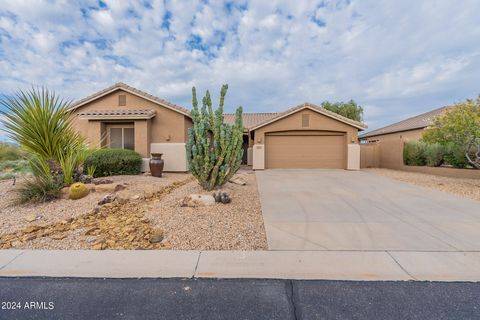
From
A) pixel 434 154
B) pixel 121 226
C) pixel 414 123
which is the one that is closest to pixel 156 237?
pixel 121 226

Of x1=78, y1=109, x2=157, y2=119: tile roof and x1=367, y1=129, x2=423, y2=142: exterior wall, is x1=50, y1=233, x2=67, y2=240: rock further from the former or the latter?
x1=367, y1=129, x2=423, y2=142: exterior wall

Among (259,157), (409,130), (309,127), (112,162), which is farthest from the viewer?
(409,130)

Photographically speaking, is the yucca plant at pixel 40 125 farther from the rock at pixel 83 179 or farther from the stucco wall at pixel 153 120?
the stucco wall at pixel 153 120

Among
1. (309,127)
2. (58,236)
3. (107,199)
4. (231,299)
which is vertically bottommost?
(231,299)

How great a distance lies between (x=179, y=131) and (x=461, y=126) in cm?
1296

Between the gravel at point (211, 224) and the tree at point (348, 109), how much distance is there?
95.5ft

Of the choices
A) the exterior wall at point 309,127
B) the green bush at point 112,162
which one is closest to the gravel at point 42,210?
the green bush at point 112,162

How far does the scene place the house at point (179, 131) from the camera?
12.4 m

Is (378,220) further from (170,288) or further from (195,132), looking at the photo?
(195,132)

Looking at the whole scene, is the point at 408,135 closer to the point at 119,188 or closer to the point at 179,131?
the point at 179,131

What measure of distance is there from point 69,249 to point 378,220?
5.92 m

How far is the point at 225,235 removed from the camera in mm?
4129

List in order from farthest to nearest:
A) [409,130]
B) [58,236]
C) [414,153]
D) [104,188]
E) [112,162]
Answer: [409,130], [414,153], [112,162], [104,188], [58,236]

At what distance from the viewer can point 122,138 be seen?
42.0 feet
